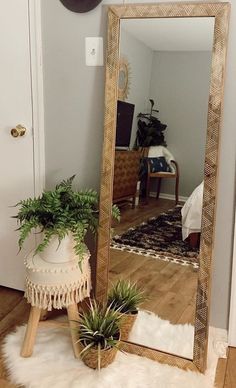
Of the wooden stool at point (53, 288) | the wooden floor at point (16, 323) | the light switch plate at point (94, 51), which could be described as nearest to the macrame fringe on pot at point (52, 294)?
the wooden stool at point (53, 288)

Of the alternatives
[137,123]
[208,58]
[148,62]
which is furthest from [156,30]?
[137,123]

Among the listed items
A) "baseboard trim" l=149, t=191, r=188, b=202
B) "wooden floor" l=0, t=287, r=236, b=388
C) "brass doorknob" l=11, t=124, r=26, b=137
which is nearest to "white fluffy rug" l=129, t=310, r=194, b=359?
"wooden floor" l=0, t=287, r=236, b=388

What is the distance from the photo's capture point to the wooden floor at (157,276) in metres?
1.75

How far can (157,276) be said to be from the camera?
72.2 inches

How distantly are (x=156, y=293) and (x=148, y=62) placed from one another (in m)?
1.06

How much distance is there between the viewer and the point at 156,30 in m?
1.66

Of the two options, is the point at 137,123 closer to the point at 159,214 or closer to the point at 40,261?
the point at 159,214

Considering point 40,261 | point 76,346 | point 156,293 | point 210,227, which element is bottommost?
point 76,346

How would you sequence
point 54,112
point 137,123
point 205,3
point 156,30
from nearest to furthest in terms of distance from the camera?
point 205,3 < point 156,30 < point 137,123 < point 54,112

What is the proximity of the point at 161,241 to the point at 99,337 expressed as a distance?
52cm

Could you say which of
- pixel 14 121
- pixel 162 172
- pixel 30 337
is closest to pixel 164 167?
pixel 162 172

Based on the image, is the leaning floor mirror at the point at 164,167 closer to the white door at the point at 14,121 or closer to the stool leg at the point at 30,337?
the stool leg at the point at 30,337

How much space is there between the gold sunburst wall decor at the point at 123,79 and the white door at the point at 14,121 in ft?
1.77

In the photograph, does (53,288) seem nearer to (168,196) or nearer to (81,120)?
(168,196)
